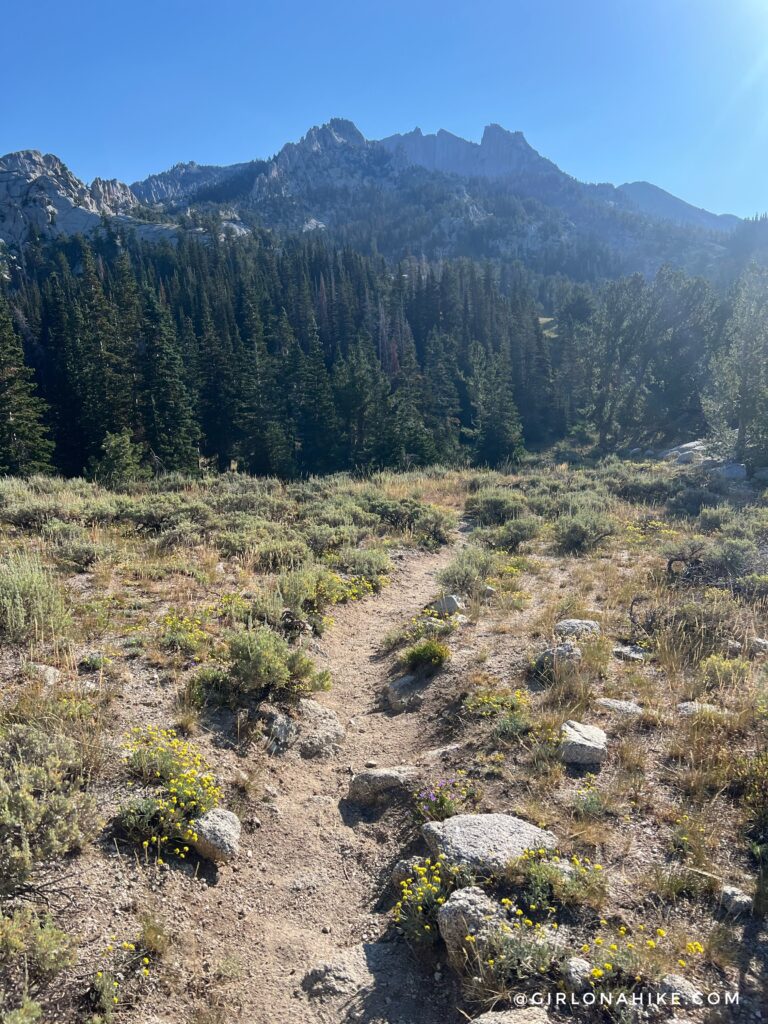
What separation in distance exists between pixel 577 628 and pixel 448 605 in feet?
7.42

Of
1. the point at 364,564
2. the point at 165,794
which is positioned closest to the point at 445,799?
the point at 165,794

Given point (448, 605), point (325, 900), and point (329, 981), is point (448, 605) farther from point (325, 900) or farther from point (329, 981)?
point (329, 981)

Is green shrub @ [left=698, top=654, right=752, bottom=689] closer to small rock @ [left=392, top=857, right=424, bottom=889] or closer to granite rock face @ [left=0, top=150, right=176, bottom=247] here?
small rock @ [left=392, top=857, right=424, bottom=889]

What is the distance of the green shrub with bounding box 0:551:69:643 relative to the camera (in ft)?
19.5

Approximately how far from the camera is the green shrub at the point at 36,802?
326 centimetres

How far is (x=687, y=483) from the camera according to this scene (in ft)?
71.3

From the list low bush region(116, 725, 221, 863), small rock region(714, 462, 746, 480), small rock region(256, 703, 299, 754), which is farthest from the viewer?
small rock region(714, 462, 746, 480)

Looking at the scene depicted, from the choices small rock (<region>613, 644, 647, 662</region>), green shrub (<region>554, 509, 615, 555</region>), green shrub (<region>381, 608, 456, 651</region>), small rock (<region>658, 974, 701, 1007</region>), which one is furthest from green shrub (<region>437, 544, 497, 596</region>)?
small rock (<region>658, 974, 701, 1007</region>)

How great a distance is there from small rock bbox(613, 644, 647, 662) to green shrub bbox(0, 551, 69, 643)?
6801 millimetres

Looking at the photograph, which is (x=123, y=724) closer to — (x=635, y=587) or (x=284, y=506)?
(x=635, y=587)

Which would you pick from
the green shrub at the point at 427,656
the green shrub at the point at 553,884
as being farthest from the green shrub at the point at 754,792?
the green shrub at the point at 427,656

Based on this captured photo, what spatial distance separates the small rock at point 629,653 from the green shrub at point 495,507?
32.1 feet

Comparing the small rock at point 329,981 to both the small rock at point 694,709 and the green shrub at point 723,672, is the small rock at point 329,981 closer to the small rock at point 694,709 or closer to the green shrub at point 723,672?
the small rock at point 694,709

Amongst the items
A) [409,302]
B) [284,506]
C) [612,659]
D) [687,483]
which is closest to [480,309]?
[409,302]
